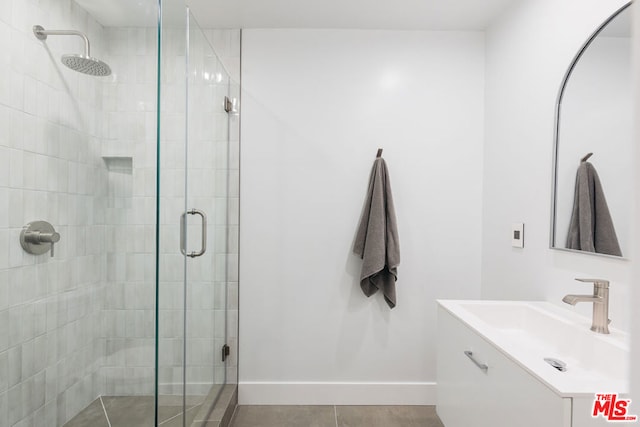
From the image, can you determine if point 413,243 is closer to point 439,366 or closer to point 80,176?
point 439,366

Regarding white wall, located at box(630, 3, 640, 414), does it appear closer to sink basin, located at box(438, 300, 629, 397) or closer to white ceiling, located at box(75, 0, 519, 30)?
sink basin, located at box(438, 300, 629, 397)

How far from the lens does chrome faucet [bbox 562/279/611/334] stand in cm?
121

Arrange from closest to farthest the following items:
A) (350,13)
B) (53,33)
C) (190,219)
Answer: (53,33)
(190,219)
(350,13)

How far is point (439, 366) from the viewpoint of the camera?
5.51 feet

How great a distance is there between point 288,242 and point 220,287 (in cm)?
50

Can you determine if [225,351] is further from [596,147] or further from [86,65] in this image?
[596,147]

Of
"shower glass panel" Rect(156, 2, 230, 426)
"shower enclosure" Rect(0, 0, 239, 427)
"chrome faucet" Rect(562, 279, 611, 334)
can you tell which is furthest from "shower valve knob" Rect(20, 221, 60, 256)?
"chrome faucet" Rect(562, 279, 611, 334)

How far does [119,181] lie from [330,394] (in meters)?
1.80

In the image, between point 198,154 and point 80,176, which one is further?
point 198,154

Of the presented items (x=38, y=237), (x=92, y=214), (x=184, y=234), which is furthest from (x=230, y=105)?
(x=38, y=237)

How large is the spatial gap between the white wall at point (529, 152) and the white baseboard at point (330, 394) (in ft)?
2.63

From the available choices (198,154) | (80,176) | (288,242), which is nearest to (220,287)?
(288,242)

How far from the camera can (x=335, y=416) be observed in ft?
7.03

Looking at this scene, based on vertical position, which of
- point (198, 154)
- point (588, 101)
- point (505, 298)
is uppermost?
point (588, 101)
